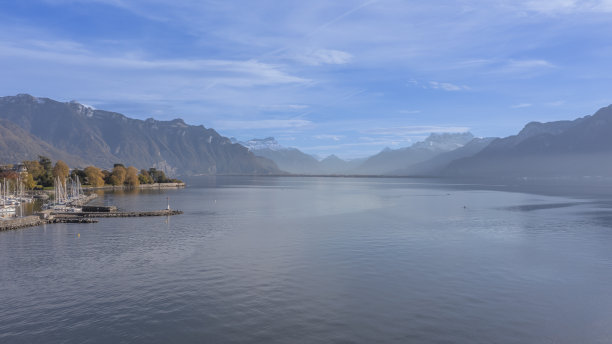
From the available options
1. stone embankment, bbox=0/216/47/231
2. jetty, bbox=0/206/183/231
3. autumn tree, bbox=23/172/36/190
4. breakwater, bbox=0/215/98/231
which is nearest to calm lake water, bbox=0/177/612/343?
stone embankment, bbox=0/216/47/231

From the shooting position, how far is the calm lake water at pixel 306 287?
30234mm

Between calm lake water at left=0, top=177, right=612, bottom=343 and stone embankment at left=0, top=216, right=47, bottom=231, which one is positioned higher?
stone embankment at left=0, top=216, right=47, bottom=231

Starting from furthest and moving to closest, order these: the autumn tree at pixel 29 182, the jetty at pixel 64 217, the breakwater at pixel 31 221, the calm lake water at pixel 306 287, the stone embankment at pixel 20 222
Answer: the autumn tree at pixel 29 182 → the jetty at pixel 64 217 → the breakwater at pixel 31 221 → the stone embankment at pixel 20 222 → the calm lake water at pixel 306 287

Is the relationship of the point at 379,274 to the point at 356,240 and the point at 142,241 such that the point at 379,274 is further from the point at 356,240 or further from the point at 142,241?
the point at 142,241

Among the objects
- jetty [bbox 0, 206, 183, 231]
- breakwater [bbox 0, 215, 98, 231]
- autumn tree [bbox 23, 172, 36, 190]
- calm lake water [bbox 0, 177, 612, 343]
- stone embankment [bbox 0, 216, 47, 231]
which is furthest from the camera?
autumn tree [bbox 23, 172, 36, 190]

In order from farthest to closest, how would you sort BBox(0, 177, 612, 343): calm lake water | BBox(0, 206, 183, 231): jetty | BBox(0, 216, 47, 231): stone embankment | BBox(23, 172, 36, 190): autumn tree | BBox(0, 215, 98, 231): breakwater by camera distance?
BBox(23, 172, 36, 190): autumn tree < BBox(0, 206, 183, 231): jetty < BBox(0, 215, 98, 231): breakwater < BBox(0, 216, 47, 231): stone embankment < BBox(0, 177, 612, 343): calm lake water

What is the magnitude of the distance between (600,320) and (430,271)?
16896mm

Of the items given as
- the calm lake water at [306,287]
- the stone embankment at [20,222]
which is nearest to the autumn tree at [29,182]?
the stone embankment at [20,222]

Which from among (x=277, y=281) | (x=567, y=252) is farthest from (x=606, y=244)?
(x=277, y=281)

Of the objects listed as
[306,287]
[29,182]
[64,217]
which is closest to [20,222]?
[64,217]

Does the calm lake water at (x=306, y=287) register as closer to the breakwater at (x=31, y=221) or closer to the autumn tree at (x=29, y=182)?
the breakwater at (x=31, y=221)

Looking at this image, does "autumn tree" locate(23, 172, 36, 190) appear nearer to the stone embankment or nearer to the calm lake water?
the stone embankment

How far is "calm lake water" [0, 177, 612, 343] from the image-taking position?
99.2ft

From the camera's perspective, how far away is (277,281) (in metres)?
42.7
